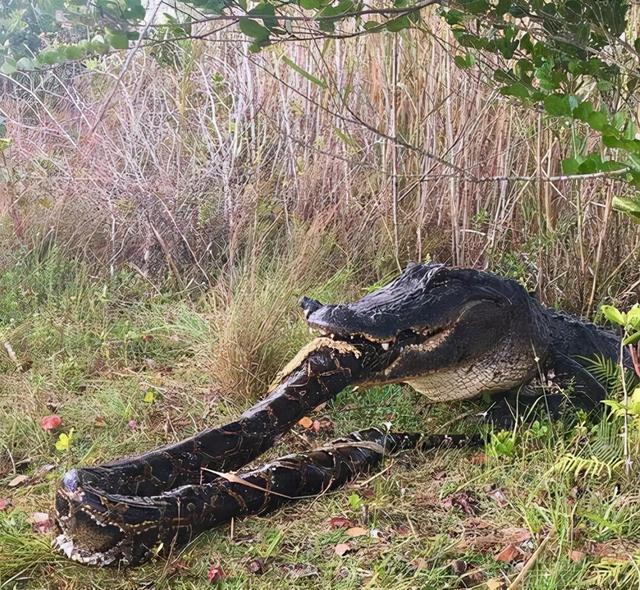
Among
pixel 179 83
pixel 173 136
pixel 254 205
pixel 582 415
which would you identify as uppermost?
pixel 179 83

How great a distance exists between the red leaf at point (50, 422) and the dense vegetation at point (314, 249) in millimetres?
13

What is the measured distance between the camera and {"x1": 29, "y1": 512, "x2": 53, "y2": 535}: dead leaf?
2406 millimetres

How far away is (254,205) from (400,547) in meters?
3.09

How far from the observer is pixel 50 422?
3.14m

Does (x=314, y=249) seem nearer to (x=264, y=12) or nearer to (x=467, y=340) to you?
(x=467, y=340)

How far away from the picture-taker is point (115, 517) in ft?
7.30

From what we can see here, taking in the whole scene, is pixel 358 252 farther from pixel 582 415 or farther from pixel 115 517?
pixel 115 517

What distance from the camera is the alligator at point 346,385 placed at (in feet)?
7.45

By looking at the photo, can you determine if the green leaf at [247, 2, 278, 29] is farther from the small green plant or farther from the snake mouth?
the small green plant

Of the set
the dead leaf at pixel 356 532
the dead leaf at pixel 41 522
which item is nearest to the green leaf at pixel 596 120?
the dead leaf at pixel 356 532

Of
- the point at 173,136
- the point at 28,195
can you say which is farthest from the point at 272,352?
the point at 28,195

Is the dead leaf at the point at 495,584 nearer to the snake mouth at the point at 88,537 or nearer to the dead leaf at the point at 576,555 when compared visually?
the dead leaf at the point at 576,555

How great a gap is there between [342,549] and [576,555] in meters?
0.69

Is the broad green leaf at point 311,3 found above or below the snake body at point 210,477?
above
